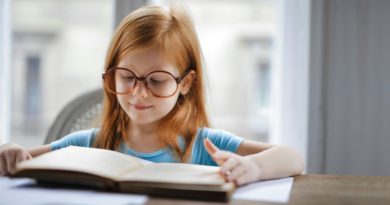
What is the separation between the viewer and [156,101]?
1.04m

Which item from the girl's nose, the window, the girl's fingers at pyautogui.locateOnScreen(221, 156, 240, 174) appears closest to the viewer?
A: the girl's fingers at pyautogui.locateOnScreen(221, 156, 240, 174)

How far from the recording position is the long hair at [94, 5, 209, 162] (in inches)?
42.1

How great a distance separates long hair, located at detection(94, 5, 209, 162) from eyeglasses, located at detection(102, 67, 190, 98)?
56 millimetres

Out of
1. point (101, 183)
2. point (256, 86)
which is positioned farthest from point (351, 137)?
point (256, 86)

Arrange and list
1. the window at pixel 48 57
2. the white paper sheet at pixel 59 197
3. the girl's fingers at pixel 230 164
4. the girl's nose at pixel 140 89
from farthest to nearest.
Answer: the window at pixel 48 57, the girl's nose at pixel 140 89, the girl's fingers at pixel 230 164, the white paper sheet at pixel 59 197

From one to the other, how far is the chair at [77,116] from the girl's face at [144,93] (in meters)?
0.42

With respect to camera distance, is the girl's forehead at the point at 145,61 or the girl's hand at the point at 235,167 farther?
the girl's forehead at the point at 145,61

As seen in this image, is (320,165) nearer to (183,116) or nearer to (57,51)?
(183,116)

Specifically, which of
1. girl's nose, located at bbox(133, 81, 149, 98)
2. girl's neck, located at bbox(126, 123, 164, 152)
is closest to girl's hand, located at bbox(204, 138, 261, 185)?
girl's nose, located at bbox(133, 81, 149, 98)

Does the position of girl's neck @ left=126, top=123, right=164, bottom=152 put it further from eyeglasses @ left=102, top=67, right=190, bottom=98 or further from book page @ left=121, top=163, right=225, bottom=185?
book page @ left=121, top=163, right=225, bottom=185

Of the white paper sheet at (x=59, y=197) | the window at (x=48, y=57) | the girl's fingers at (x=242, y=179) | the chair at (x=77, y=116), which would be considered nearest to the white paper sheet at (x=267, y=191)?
the girl's fingers at (x=242, y=179)

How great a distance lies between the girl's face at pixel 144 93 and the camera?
3.33 feet

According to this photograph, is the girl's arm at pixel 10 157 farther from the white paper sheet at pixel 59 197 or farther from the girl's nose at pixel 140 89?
the girl's nose at pixel 140 89

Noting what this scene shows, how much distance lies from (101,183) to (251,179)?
268mm
